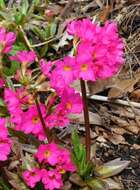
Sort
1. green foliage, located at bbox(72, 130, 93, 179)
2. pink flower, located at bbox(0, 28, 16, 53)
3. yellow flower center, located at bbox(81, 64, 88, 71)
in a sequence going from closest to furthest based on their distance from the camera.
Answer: yellow flower center, located at bbox(81, 64, 88, 71)
pink flower, located at bbox(0, 28, 16, 53)
green foliage, located at bbox(72, 130, 93, 179)

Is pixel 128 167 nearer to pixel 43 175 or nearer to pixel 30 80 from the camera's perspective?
pixel 43 175

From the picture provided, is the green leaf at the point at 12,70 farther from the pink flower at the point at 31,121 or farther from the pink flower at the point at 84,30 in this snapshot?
the pink flower at the point at 84,30

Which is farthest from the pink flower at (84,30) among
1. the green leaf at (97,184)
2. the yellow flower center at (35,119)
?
the green leaf at (97,184)

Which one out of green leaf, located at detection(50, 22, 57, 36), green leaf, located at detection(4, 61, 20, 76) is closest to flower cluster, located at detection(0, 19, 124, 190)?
green leaf, located at detection(4, 61, 20, 76)

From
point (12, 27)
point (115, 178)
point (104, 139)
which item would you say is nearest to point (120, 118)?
point (104, 139)

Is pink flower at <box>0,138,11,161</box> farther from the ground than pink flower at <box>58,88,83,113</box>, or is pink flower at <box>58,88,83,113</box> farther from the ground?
pink flower at <box>58,88,83,113</box>

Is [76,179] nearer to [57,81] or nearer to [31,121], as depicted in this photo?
[31,121]

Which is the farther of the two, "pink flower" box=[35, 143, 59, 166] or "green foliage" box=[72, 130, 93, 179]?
"green foliage" box=[72, 130, 93, 179]

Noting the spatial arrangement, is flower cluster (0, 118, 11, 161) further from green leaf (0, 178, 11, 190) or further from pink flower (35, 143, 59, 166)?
green leaf (0, 178, 11, 190)
